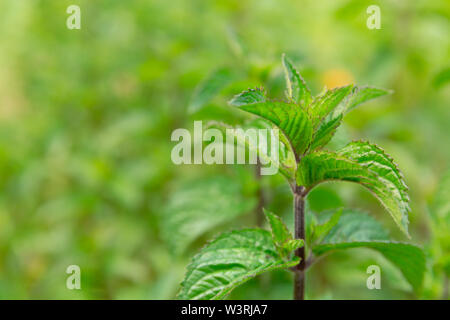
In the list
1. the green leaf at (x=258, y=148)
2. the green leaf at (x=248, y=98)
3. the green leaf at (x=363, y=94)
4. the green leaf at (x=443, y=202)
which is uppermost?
the green leaf at (x=363, y=94)

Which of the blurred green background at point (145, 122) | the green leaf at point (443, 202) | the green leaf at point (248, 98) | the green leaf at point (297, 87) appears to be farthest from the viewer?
the blurred green background at point (145, 122)

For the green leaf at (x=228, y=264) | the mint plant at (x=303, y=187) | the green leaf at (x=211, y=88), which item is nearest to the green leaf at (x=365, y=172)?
the mint plant at (x=303, y=187)

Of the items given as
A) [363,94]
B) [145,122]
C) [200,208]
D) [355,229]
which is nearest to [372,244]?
Answer: [355,229]

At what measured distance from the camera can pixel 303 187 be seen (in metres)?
0.59

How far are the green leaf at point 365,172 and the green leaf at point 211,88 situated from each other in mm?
327

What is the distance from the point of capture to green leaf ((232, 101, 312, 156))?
503mm

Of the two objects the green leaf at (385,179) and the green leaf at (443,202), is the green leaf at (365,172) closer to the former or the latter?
the green leaf at (385,179)

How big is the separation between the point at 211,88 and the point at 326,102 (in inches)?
13.0

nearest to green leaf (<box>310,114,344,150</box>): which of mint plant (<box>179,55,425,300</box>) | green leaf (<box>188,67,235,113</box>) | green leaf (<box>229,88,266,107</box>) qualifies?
mint plant (<box>179,55,425,300</box>)

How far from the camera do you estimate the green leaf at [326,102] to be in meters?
0.56

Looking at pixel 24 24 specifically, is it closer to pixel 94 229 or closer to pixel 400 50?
pixel 94 229

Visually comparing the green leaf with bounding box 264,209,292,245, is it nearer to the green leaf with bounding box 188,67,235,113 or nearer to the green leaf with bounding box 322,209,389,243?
the green leaf with bounding box 322,209,389,243

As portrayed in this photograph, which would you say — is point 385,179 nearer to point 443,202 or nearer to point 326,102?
point 326,102

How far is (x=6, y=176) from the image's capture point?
1610 millimetres
